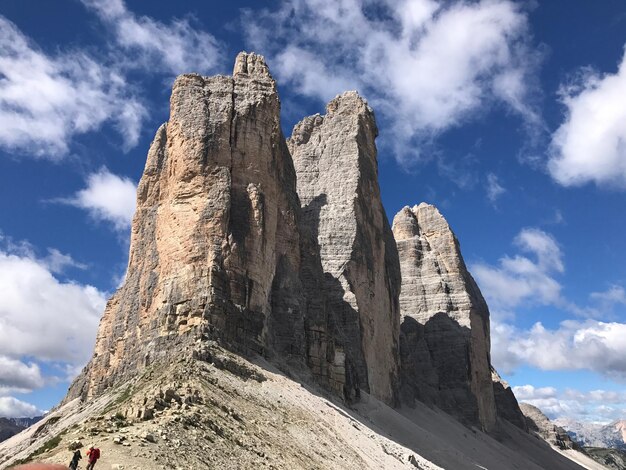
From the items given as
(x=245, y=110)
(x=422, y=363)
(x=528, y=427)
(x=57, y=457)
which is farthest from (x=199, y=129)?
(x=528, y=427)

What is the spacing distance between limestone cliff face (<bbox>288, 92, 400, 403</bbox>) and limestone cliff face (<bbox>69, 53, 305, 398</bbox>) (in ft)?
24.9

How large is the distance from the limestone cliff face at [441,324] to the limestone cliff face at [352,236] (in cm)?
1191

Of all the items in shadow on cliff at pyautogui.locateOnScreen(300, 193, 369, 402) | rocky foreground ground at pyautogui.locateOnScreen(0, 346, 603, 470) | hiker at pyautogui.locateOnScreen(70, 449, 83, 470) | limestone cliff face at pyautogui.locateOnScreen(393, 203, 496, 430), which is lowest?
hiker at pyautogui.locateOnScreen(70, 449, 83, 470)

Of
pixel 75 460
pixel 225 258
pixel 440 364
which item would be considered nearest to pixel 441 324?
pixel 440 364

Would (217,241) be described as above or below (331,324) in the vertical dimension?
above

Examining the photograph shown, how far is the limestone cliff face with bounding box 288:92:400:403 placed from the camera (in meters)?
60.4

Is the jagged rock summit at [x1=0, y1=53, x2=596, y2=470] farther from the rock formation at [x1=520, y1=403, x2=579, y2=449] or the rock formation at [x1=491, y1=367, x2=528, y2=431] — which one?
the rock formation at [x1=520, y1=403, x2=579, y2=449]

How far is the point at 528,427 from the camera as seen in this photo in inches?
4173

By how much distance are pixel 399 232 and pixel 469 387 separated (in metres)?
27.5

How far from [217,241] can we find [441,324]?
197ft

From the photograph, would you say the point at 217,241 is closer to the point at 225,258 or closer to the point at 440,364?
the point at 225,258

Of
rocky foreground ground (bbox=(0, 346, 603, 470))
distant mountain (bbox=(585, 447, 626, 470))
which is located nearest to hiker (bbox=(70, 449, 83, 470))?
rocky foreground ground (bbox=(0, 346, 603, 470))

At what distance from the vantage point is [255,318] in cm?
3888

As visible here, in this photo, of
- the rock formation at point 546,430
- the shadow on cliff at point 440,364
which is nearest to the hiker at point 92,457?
the shadow on cliff at point 440,364
